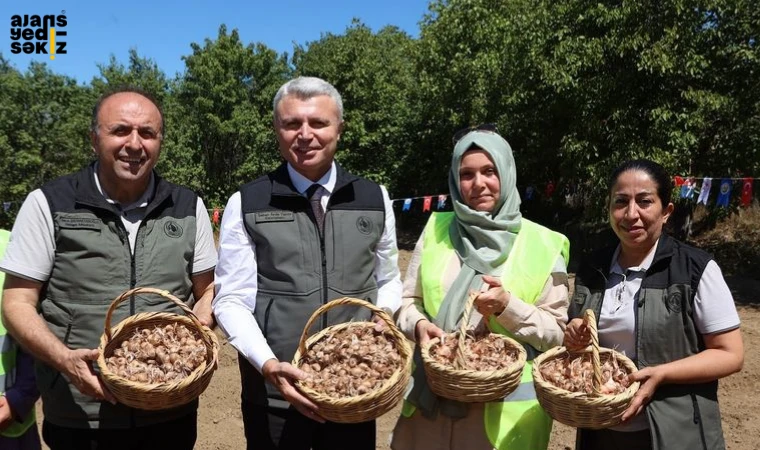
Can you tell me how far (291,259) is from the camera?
89.9 inches

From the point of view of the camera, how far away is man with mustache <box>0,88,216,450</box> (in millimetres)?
2191

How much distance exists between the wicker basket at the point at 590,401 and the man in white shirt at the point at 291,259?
2.30 ft

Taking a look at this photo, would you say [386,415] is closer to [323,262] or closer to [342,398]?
[323,262]

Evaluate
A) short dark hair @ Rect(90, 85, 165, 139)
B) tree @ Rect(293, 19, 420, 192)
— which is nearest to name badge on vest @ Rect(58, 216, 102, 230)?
short dark hair @ Rect(90, 85, 165, 139)

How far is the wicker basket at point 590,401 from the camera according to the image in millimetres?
2041

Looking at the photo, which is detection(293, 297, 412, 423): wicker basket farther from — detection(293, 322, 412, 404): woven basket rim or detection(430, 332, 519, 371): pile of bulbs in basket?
detection(430, 332, 519, 371): pile of bulbs in basket

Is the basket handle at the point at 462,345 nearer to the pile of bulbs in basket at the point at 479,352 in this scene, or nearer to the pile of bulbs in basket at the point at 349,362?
the pile of bulbs in basket at the point at 479,352

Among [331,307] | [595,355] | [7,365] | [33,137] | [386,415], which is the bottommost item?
[386,415]

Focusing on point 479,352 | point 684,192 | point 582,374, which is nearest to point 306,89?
point 479,352

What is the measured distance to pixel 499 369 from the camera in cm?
220

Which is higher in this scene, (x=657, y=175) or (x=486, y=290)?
(x=657, y=175)

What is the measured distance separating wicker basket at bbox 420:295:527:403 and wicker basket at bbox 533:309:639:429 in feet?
0.33

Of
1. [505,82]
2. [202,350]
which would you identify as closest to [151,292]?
[202,350]

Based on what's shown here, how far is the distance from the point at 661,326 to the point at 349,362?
1142mm
